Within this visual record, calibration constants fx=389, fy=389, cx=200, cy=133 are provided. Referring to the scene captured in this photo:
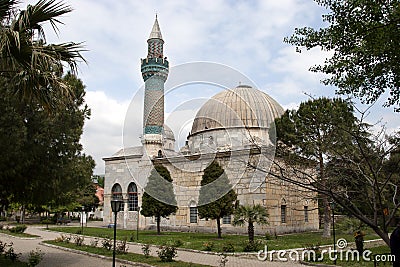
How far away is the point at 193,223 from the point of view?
27.4 metres

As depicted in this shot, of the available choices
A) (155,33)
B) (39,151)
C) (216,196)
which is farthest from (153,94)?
(39,151)

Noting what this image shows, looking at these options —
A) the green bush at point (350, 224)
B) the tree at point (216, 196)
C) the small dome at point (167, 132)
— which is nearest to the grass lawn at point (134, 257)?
the tree at point (216, 196)

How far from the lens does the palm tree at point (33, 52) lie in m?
6.28

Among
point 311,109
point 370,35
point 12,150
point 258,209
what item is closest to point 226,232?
point 258,209

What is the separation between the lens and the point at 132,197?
108ft

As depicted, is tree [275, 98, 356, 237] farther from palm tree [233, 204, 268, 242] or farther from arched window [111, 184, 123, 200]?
arched window [111, 184, 123, 200]

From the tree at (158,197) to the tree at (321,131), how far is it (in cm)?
870

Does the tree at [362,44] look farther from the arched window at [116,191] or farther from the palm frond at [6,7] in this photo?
the arched window at [116,191]

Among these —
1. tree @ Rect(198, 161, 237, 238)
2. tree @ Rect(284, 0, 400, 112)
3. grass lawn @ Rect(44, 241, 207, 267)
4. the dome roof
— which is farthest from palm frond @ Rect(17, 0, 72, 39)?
the dome roof

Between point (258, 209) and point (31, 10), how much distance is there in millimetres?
13940

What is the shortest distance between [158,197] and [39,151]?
16303 millimetres

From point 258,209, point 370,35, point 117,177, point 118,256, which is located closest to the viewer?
point 370,35

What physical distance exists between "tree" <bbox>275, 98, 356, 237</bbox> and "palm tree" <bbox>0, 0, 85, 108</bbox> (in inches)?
186

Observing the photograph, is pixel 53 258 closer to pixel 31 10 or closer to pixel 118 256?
pixel 118 256
